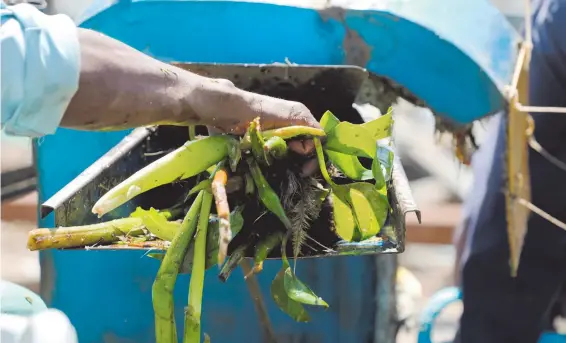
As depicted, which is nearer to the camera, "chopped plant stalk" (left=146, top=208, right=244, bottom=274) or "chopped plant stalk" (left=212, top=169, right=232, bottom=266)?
"chopped plant stalk" (left=212, top=169, right=232, bottom=266)

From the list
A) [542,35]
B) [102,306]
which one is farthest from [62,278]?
[542,35]

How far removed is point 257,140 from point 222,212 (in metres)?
0.14

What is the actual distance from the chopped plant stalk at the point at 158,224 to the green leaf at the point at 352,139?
0.75ft

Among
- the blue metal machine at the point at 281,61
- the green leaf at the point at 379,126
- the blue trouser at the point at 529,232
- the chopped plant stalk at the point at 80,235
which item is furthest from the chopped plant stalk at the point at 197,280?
the blue trouser at the point at 529,232

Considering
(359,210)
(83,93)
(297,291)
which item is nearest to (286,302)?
(297,291)

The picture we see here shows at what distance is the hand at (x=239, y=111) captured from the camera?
0.72m

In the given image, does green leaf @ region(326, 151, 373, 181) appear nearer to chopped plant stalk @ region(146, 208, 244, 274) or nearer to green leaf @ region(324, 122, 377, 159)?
green leaf @ region(324, 122, 377, 159)

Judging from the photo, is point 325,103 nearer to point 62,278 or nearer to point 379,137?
point 379,137

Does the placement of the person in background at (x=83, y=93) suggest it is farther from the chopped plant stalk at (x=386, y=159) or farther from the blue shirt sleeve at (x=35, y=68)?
the chopped plant stalk at (x=386, y=159)

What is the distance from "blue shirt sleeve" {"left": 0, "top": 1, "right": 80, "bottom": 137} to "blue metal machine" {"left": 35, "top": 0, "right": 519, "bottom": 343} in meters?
0.49

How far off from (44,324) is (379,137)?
1.55ft

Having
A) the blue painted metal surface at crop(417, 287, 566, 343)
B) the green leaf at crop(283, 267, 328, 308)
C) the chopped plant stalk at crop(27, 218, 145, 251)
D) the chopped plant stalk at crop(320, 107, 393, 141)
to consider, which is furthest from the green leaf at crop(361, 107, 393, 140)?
the blue painted metal surface at crop(417, 287, 566, 343)

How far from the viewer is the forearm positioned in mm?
607

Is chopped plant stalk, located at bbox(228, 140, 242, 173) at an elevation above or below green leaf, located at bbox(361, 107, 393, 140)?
below
